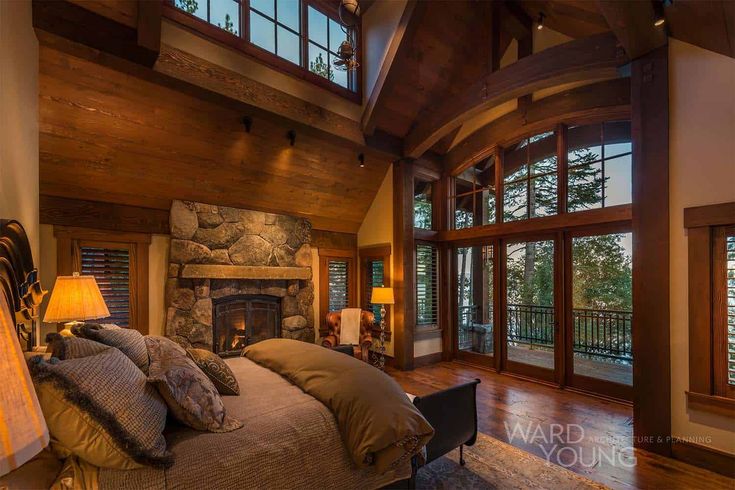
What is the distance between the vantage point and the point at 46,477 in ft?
4.05

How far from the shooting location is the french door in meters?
3.98

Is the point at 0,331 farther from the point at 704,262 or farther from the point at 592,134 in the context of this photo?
the point at 592,134

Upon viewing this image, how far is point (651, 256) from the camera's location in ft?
9.41

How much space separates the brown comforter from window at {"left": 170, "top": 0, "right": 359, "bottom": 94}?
2.89 m

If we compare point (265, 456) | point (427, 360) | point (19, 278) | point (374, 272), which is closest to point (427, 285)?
point (374, 272)

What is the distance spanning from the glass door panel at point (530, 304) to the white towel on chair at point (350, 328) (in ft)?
7.13

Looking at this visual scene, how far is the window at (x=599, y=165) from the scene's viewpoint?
387cm

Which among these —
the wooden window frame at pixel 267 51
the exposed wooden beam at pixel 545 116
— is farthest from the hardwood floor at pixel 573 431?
the wooden window frame at pixel 267 51

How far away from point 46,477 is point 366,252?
4860mm

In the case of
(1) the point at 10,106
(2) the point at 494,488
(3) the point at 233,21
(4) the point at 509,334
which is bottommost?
(2) the point at 494,488

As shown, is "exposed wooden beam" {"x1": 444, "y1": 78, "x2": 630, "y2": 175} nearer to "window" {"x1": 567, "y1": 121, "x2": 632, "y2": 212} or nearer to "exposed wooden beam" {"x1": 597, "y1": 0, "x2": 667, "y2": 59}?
"window" {"x1": 567, "y1": 121, "x2": 632, "y2": 212}

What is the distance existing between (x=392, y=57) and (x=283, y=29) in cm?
132

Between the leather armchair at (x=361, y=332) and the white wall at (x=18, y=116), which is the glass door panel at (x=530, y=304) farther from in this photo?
the white wall at (x=18, y=116)

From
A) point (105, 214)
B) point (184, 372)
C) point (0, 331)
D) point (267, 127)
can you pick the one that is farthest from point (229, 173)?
point (0, 331)
